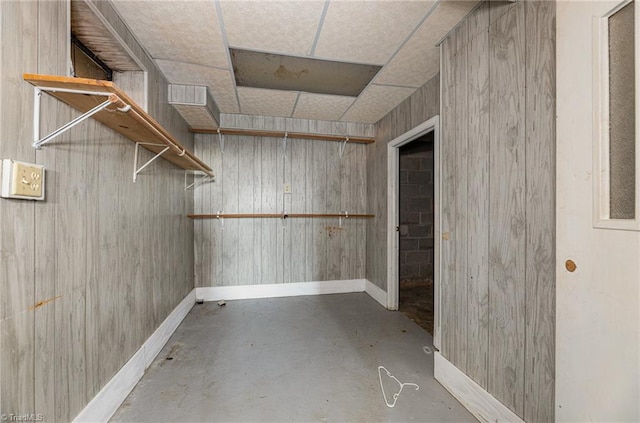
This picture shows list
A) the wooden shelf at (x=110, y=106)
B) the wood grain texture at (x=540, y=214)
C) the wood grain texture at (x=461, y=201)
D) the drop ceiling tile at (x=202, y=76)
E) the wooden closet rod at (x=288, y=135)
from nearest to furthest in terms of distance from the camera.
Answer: the wooden shelf at (x=110, y=106) → the wood grain texture at (x=540, y=214) → the wood grain texture at (x=461, y=201) → the drop ceiling tile at (x=202, y=76) → the wooden closet rod at (x=288, y=135)

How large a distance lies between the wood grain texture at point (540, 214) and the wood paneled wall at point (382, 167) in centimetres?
119

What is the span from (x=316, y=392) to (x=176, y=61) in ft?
8.74

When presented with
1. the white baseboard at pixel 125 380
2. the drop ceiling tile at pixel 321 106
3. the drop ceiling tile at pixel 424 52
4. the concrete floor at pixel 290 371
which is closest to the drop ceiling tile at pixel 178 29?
the drop ceiling tile at pixel 321 106

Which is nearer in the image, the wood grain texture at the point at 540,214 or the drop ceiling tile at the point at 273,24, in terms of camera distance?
the wood grain texture at the point at 540,214

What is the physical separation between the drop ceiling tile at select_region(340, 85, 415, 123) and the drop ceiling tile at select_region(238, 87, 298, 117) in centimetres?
74

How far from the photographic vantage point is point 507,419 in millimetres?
1289

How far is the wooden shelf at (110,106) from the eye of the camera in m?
0.96

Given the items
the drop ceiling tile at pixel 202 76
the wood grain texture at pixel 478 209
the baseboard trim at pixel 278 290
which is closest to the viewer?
the wood grain texture at pixel 478 209

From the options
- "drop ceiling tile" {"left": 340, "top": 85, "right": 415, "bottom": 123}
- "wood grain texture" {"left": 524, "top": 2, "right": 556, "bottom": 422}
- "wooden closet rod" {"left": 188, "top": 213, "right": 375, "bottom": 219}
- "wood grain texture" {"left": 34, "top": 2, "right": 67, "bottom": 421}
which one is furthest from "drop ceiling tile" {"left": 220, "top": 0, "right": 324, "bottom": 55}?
"wooden closet rod" {"left": 188, "top": 213, "right": 375, "bottom": 219}

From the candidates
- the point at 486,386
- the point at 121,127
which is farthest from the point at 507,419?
the point at 121,127

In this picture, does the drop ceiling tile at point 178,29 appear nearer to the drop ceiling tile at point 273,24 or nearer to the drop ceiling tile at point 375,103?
the drop ceiling tile at point 273,24

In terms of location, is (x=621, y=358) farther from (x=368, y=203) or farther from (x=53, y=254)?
(x=368, y=203)

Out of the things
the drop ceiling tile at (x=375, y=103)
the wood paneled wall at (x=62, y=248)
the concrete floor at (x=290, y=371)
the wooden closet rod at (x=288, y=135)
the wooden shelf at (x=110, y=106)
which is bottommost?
the concrete floor at (x=290, y=371)

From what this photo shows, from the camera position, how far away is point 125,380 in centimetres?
160
